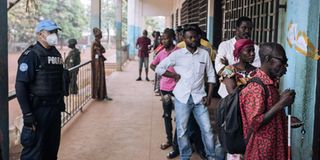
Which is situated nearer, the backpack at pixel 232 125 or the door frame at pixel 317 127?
the backpack at pixel 232 125

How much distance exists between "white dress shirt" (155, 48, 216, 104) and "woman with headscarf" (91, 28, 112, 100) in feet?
17.0

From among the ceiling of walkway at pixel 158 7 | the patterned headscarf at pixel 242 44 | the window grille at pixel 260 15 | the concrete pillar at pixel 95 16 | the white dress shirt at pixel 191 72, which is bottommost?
the white dress shirt at pixel 191 72

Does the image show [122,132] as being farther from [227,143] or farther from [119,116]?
[227,143]

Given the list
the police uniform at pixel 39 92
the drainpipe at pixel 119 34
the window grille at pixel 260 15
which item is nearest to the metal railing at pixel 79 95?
the police uniform at pixel 39 92

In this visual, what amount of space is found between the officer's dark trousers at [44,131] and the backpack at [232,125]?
6.71 ft

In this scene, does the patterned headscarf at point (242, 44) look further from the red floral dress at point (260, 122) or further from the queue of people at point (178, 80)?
the red floral dress at point (260, 122)

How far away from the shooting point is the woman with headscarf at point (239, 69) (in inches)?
138

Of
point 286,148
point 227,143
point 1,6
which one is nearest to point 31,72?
point 1,6

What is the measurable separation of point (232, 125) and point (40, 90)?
216 centimetres

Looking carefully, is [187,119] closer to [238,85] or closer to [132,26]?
[238,85]

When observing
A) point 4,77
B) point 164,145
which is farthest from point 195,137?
point 4,77

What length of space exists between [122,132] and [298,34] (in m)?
3.85

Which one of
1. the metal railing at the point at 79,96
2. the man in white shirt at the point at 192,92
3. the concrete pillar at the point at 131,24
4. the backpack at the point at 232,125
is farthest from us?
the concrete pillar at the point at 131,24

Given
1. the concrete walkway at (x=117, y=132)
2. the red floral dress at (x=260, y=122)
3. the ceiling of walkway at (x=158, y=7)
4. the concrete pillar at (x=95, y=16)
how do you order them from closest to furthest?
the red floral dress at (x=260, y=122) < the concrete walkway at (x=117, y=132) < the concrete pillar at (x=95, y=16) < the ceiling of walkway at (x=158, y=7)
